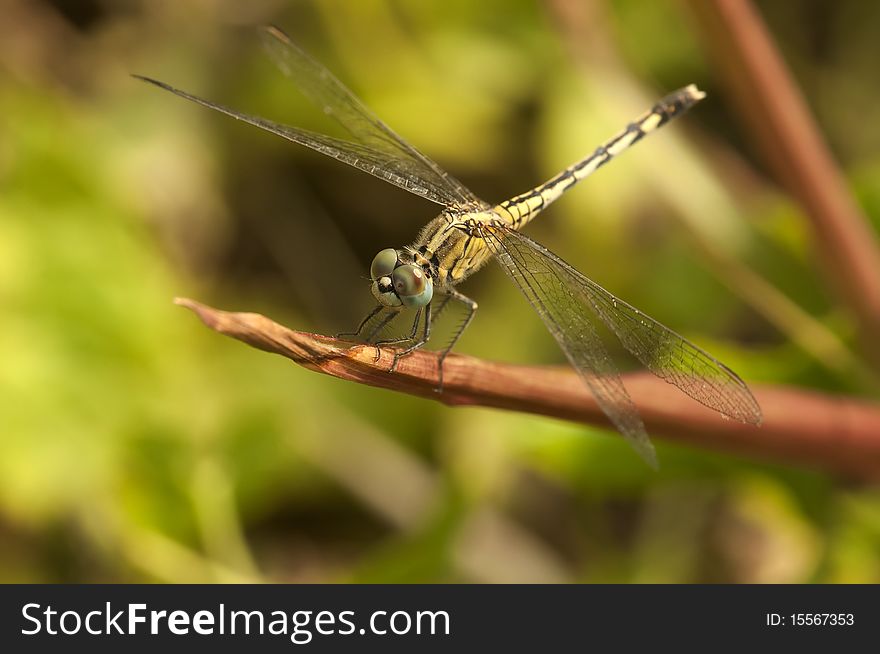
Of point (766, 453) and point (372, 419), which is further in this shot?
point (372, 419)

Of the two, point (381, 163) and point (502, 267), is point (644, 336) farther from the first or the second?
point (381, 163)

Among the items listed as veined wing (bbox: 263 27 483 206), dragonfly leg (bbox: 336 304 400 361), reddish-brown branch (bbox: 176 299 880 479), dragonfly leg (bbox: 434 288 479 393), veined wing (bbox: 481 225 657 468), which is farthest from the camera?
veined wing (bbox: 263 27 483 206)

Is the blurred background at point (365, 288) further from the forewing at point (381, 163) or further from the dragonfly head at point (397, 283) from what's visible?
the forewing at point (381, 163)

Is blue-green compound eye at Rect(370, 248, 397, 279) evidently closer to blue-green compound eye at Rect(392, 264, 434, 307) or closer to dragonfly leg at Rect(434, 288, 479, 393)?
blue-green compound eye at Rect(392, 264, 434, 307)

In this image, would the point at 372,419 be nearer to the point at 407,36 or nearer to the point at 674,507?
the point at 674,507

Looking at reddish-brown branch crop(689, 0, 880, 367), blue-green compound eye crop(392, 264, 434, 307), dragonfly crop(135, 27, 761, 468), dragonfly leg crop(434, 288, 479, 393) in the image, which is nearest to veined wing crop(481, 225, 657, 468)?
dragonfly crop(135, 27, 761, 468)

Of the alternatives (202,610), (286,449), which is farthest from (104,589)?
(286,449)

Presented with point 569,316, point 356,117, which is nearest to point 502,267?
point 569,316
